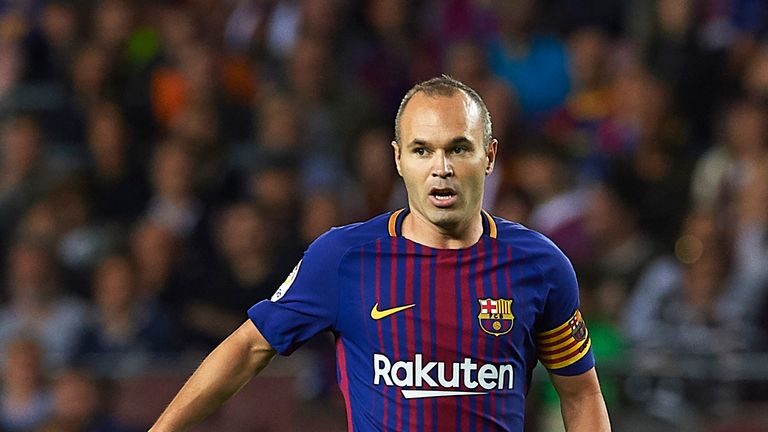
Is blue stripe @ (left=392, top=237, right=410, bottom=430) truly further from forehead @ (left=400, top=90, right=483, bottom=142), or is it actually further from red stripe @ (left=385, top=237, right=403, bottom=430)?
forehead @ (left=400, top=90, right=483, bottom=142)

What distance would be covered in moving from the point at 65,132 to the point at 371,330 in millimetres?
6722

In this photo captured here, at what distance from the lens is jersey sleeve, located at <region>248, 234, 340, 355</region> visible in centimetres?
411

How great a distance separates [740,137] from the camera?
326 inches

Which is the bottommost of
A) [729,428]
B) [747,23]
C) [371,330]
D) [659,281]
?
[729,428]

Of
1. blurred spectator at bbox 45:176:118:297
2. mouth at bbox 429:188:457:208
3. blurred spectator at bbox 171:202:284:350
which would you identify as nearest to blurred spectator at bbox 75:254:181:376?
blurred spectator at bbox 171:202:284:350

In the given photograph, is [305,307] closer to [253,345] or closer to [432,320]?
[253,345]

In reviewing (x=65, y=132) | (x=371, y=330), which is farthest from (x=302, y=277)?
(x=65, y=132)

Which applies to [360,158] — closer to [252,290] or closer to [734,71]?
[252,290]

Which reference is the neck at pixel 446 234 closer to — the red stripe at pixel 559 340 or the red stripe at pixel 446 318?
the red stripe at pixel 446 318

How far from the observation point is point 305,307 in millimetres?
4109

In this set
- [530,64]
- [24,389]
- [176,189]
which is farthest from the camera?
[530,64]

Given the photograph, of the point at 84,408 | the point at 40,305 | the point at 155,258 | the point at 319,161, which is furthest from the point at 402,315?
the point at 319,161

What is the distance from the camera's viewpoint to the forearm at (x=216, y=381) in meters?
4.05

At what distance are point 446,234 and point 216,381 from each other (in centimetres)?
76
